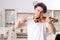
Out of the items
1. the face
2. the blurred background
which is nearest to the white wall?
the blurred background

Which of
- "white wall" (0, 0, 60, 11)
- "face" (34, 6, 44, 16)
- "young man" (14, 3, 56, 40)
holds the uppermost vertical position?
"white wall" (0, 0, 60, 11)

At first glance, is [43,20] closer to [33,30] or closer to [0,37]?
[33,30]

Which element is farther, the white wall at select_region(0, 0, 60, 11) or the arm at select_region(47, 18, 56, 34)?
the white wall at select_region(0, 0, 60, 11)

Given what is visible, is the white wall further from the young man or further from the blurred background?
the young man

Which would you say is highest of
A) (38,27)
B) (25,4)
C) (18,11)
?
(25,4)

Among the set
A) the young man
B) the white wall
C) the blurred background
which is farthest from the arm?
the white wall

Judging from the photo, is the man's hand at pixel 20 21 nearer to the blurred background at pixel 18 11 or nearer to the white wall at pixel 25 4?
the blurred background at pixel 18 11

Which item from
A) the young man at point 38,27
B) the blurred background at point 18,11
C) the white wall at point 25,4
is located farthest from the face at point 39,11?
the white wall at point 25,4

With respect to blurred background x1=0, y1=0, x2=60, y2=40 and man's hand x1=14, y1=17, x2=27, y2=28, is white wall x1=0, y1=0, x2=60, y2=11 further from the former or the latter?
man's hand x1=14, y1=17, x2=27, y2=28

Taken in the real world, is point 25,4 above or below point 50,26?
above

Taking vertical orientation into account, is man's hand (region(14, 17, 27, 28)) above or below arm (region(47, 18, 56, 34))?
above

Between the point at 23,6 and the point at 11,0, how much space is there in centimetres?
20

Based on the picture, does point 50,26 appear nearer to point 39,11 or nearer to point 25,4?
point 39,11

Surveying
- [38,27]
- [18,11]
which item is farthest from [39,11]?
[18,11]
